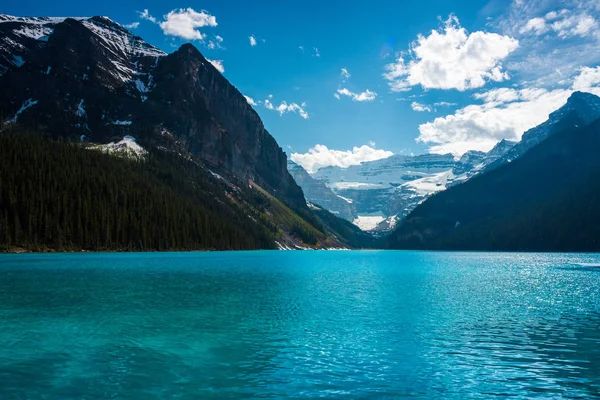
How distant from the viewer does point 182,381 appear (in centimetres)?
2309

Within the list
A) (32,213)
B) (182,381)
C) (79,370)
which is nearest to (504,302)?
(182,381)

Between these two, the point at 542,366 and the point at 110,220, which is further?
the point at 110,220

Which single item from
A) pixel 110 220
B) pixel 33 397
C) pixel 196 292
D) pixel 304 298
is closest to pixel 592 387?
pixel 33 397

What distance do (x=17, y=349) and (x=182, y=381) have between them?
13822 millimetres

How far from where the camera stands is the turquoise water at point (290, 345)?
22234 millimetres

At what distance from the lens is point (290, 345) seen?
103ft

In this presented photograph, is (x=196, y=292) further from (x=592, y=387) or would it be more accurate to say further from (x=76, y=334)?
(x=592, y=387)

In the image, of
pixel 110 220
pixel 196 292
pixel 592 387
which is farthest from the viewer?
pixel 110 220

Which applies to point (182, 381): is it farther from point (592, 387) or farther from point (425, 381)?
point (592, 387)

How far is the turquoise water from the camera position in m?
22.2

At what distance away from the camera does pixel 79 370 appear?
80.8 ft

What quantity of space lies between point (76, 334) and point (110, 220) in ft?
570

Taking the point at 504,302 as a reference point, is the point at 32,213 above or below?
above

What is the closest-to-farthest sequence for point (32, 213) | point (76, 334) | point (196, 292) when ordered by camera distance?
point (76, 334), point (196, 292), point (32, 213)
